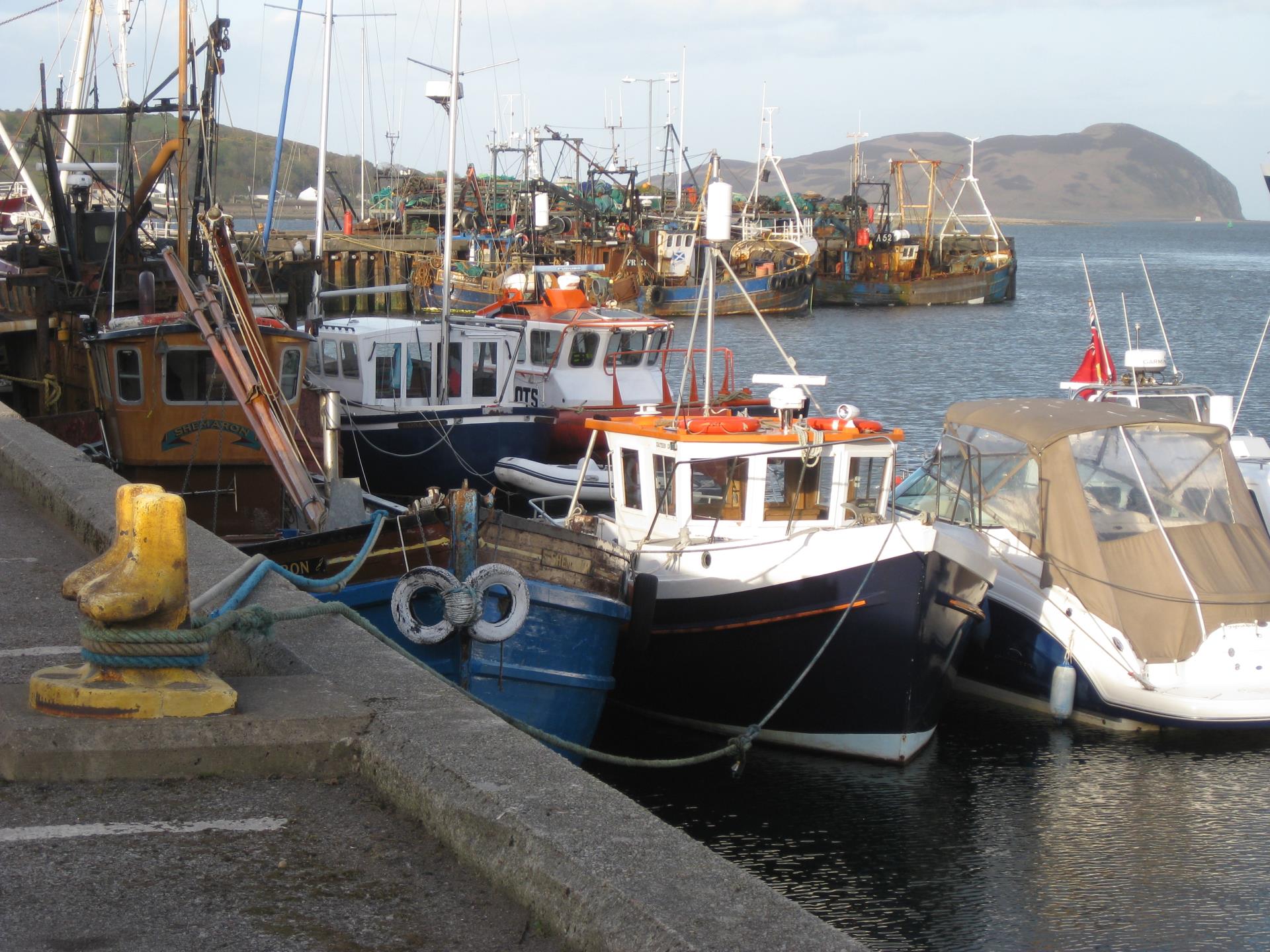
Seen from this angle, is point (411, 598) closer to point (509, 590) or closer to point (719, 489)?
point (509, 590)

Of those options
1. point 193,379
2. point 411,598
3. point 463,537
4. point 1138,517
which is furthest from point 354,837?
point 193,379

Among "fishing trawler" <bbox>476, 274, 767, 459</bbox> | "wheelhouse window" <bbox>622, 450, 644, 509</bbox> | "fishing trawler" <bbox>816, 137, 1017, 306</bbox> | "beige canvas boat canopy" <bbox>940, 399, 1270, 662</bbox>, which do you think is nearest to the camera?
"wheelhouse window" <bbox>622, 450, 644, 509</bbox>

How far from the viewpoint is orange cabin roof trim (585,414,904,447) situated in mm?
10234

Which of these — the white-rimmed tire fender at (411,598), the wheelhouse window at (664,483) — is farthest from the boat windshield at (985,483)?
the white-rimmed tire fender at (411,598)

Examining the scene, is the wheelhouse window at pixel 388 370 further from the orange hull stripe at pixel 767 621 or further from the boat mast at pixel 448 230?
the orange hull stripe at pixel 767 621

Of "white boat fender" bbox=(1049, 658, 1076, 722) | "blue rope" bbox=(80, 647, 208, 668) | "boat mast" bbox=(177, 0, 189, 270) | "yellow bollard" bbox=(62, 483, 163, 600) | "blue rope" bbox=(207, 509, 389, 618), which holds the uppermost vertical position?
"boat mast" bbox=(177, 0, 189, 270)

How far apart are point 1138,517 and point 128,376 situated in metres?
9.46

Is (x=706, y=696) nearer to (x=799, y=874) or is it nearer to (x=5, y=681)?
(x=799, y=874)

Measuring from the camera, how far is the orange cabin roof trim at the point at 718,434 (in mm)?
10234

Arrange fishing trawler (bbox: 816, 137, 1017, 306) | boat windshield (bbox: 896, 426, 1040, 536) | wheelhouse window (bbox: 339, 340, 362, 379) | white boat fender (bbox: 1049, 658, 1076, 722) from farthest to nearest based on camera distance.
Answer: fishing trawler (bbox: 816, 137, 1017, 306)
wheelhouse window (bbox: 339, 340, 362, 379)
boat windshield (bbox: 896, 426, 1040, 536)
white boat fender (bbox: 1049, 658, 1076, 722)

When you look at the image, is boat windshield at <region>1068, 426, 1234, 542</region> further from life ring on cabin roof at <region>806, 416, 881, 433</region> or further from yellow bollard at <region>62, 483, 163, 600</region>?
yellow bollard at <region>62, 483, 163, 600</region>

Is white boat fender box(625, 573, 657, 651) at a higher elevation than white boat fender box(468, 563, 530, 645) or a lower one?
lower

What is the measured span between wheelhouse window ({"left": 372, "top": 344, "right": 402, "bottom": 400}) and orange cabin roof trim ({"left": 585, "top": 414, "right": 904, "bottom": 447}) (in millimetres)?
8656

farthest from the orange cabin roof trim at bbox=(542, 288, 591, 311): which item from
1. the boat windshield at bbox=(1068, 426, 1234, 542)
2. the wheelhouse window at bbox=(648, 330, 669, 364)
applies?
the boat windshield at bbox=(1068, 426, 1234, 542)
